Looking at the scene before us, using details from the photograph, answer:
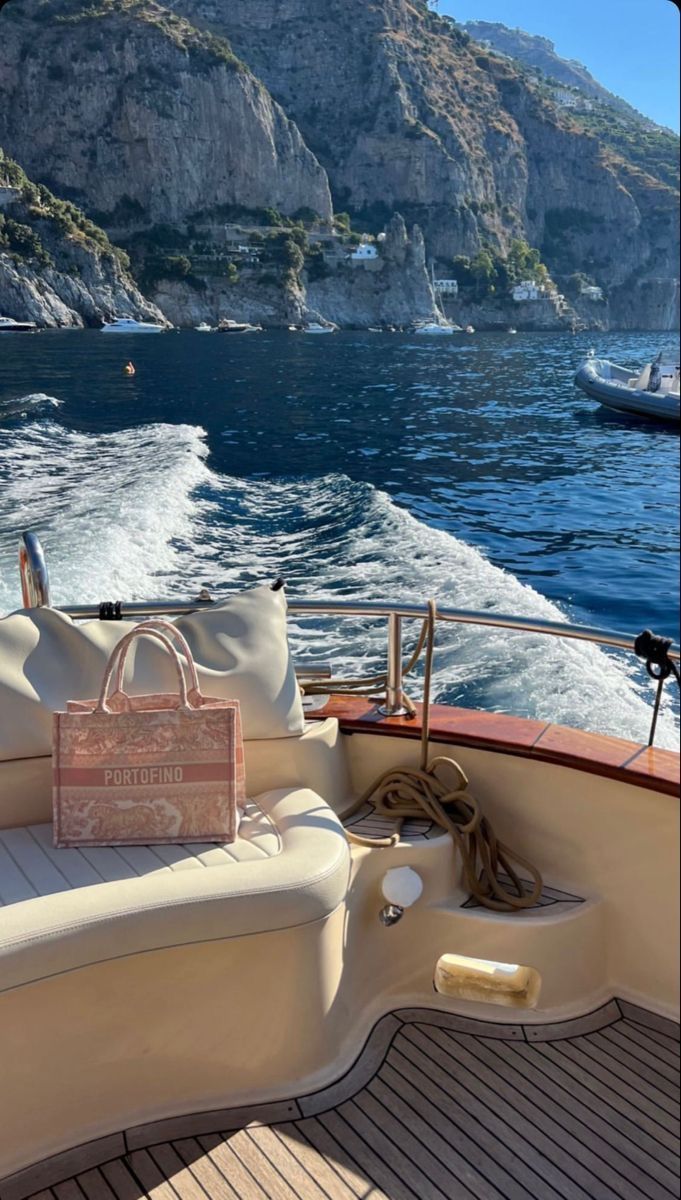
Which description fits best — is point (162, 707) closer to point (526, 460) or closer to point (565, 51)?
point (565, 51)

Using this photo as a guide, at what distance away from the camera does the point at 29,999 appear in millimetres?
905

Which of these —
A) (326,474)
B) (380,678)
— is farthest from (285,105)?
(380,678)

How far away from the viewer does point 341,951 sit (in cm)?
115

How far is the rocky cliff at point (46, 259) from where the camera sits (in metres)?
3.01

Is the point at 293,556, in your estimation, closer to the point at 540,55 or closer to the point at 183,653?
the point at 540,55

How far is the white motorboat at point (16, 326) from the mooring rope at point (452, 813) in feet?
7.47

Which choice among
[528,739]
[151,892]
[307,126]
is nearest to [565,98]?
[307,126]

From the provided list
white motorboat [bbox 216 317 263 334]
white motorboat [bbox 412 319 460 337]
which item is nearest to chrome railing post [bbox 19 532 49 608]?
white motorboat [bbox 216 317 263 334]

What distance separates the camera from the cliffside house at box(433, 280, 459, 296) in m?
8.48

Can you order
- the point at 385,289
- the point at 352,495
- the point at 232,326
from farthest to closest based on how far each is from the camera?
the point at 385,289, the point at 232,326, the point at 352,495

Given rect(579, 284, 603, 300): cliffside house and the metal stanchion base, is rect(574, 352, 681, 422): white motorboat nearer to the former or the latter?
rect(579, 284, 603, 300): cliffside house

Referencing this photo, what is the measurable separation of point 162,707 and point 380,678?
1.62 ft

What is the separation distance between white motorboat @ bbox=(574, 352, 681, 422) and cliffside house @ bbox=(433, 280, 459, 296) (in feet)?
5.88

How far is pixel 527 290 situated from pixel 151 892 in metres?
8.03
